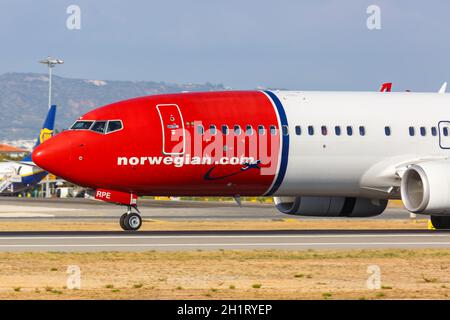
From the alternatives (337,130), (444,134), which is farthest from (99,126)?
(444,134)

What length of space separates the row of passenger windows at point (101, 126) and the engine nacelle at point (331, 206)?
23.8ft

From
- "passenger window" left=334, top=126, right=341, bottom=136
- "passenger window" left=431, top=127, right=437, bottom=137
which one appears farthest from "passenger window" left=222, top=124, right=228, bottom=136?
"passenger window" left=431, top=127, right=437, bottom=137

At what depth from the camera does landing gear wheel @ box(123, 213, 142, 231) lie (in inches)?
1325

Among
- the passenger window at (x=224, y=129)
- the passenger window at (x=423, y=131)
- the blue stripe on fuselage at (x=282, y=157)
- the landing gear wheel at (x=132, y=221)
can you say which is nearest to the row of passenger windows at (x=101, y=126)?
the landing gear wheel at (x=132, y=221)

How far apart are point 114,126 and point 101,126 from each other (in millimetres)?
412

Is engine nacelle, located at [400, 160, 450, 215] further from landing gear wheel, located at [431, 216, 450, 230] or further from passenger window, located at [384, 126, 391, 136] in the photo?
landing gear wheel, located at [431, 216, 450, 230]

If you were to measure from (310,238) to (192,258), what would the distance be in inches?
288

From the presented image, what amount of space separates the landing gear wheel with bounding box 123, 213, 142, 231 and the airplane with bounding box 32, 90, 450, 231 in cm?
3

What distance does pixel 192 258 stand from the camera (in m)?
24.6

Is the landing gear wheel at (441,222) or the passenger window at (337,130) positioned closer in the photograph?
the passenger window at (337,130)

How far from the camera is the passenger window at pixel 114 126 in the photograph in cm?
3312

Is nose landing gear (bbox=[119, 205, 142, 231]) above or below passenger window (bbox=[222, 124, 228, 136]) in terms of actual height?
below

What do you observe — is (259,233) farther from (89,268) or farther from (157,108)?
(89,268)

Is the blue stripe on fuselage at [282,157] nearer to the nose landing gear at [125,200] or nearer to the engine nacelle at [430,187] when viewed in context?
the engine nacelle at [430,187]
